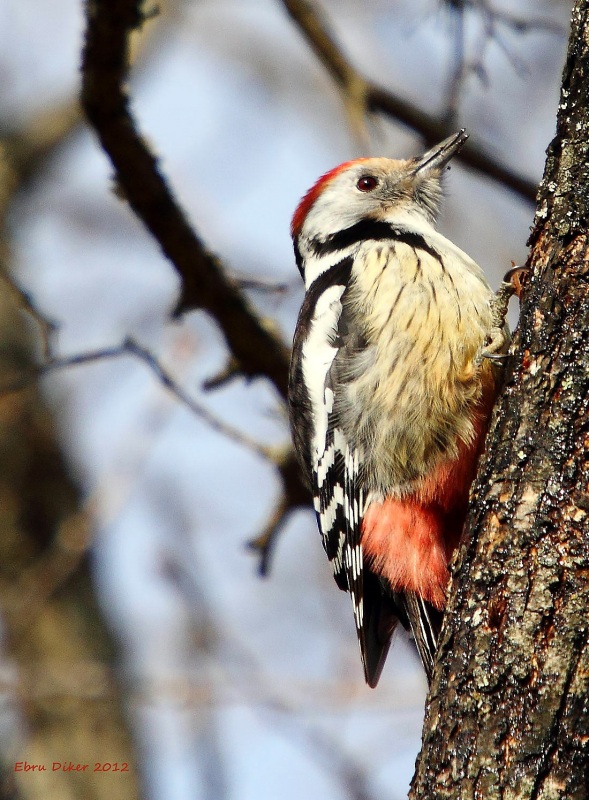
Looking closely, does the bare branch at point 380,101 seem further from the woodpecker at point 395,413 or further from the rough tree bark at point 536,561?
the rough tree bark at point 536,561

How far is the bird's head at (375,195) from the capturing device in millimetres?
5062

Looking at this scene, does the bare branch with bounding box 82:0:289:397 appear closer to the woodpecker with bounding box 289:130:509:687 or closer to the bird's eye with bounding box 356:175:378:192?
the woodpecker with bounding box 289:130:509:687

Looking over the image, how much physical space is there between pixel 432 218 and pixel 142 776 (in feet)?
14.0

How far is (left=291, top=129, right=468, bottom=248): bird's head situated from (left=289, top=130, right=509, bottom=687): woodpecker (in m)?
0.59

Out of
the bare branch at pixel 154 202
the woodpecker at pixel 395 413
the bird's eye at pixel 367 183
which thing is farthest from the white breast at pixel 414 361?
the bird's eye at pixel 367 183

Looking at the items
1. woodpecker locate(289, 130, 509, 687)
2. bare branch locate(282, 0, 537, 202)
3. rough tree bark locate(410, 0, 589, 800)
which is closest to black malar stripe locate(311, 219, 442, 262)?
woodpecker locate(289, 130, 509, 687)

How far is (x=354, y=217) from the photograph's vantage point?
5180 millimetres

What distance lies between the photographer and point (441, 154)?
4926 mm

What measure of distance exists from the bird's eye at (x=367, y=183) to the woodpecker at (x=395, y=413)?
2.63 feet

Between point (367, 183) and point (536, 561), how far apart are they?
→ 126 inches

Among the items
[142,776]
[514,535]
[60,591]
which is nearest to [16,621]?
[60,591]

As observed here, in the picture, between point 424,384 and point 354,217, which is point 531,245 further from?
point 354,217

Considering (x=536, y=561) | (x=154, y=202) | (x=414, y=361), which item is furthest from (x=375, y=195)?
(x=536, y=561)

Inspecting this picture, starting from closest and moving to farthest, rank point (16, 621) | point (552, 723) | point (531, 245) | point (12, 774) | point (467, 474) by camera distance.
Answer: point (552, 723) → point (531, 245) → point (467, 474) → point (12, 774) → point (16, 621)
